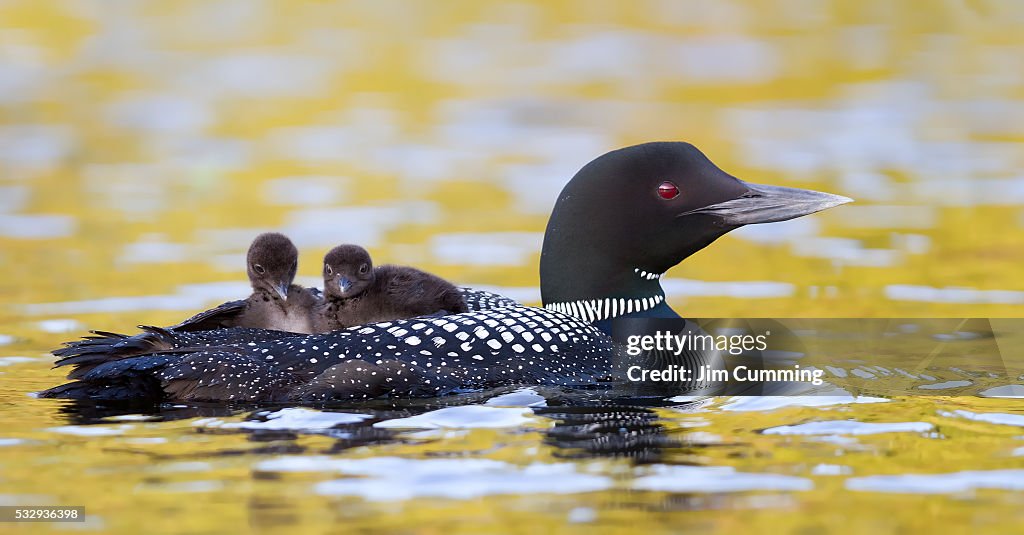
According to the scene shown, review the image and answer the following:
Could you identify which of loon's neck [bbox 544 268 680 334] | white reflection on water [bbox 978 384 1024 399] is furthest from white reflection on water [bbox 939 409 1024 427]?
loon's neck [bbox 544 268 680 334]

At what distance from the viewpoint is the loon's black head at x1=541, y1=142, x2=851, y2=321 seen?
566 cm

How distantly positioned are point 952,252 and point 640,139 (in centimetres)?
296

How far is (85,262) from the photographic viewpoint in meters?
7.95

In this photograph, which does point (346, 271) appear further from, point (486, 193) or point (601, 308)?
point (486, 193)

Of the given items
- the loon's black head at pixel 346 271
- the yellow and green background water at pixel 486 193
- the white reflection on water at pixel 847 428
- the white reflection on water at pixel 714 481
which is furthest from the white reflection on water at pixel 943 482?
the loon's black head at pixel 346 271

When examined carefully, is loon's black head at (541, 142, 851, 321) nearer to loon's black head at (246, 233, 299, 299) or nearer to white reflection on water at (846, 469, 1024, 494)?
loon's black head at (246, 233, 299, 299)

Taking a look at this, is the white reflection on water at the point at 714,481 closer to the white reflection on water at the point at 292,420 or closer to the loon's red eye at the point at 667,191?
the white reflection on water at the point at 292,420

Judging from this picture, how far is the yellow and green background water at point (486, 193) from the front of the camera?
3977mm

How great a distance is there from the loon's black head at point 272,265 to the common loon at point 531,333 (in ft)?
1.04

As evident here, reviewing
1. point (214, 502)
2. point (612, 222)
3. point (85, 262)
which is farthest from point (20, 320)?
point (214, 502)

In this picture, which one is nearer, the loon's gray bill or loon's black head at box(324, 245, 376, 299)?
loon's black head at box(324, 245, 376, 299)

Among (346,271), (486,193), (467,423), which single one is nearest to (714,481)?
(467,423)
